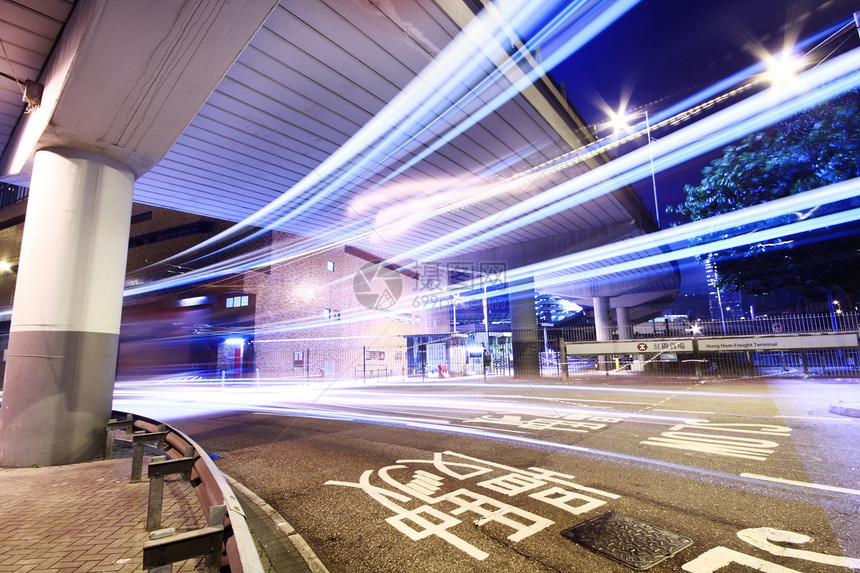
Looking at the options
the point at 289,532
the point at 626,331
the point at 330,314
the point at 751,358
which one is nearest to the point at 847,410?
the point at 289,532

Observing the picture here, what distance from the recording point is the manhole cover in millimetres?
2900

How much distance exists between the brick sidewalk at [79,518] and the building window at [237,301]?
65.9ft

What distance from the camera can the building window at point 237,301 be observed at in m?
24.5

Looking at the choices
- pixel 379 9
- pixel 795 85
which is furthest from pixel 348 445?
pixel 795 85

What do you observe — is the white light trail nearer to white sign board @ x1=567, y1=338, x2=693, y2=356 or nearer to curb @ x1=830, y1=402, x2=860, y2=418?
curb @ x1=830, y1=402, x2=860, y2=418

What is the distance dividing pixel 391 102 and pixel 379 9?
1.91 m

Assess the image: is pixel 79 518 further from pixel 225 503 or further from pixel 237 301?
pixel 237 301

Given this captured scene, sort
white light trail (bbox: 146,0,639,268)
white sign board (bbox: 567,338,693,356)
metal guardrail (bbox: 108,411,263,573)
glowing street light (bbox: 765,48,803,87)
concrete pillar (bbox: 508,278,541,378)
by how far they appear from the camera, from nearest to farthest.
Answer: metal guardrail (bbox: 108,411,263,573), white light trail (bbox: 146,0,639,268), glowing street light (bbox: 765,48,803,87), white sign board (bbox: 567,338,693,356), concrete pillar (bbox: 508,278,541,378)

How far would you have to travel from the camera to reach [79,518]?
12.1 feet

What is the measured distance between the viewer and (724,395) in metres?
12.3

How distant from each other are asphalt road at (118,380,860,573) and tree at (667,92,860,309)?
1339 centimetres

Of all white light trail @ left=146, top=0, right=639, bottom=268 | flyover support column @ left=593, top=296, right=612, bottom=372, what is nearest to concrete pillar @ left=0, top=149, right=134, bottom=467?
white light trail @ left=146, top=0, right=639, bottom=268

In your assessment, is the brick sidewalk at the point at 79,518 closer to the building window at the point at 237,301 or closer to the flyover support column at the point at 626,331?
the building window at the point at 237,301

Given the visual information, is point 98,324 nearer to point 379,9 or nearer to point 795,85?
point 379,9
